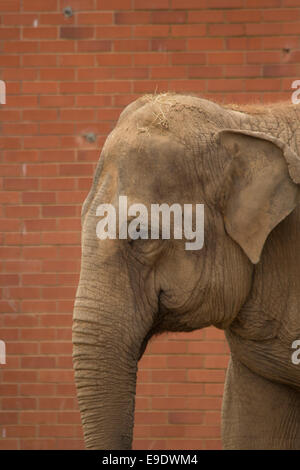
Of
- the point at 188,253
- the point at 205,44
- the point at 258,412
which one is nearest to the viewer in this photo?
the point at 188,253

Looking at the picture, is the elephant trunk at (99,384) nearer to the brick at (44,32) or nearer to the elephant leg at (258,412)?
the elephant leg at (258,412)

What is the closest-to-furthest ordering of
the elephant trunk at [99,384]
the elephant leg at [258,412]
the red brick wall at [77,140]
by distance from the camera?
the elephant trunk at [99,384] < the elephant leg at [258,412] < the red brick wall at [77,140]

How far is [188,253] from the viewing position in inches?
169

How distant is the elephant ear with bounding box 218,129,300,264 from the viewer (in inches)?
171

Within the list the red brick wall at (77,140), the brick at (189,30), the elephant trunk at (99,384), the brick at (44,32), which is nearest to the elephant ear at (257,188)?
the elephant trunk at (99,384)

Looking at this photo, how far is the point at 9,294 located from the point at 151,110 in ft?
9.71

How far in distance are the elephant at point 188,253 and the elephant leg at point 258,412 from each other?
28 cm

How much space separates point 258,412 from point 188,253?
3.36 feet

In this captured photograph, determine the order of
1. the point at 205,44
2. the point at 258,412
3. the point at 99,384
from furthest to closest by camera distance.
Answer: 1. the point at 205,44
2. the point at 258,412
3. the point at 99,384

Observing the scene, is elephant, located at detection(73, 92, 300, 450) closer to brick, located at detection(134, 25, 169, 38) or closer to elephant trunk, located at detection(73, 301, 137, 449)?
elephant trunk, located at detection(73, 301, 137, 449)

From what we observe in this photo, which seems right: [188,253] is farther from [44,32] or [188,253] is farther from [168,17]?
[44,32]

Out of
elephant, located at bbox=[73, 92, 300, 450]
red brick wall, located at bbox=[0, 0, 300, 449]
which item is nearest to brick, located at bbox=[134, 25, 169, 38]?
red brick wall, located at bbox=[0, 0, 300, 449]

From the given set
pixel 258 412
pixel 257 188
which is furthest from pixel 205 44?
pixel 257 188

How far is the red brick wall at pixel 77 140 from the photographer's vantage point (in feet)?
23.2
